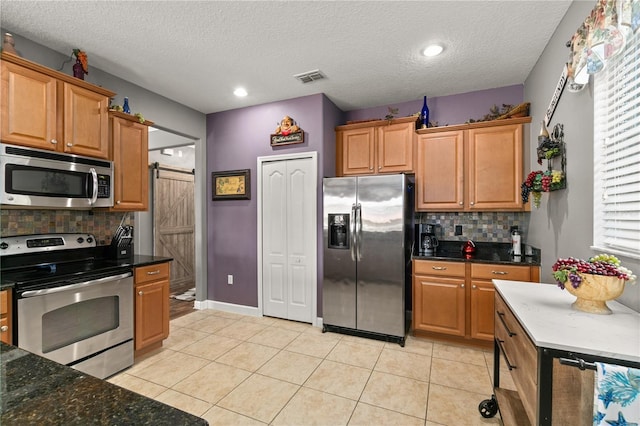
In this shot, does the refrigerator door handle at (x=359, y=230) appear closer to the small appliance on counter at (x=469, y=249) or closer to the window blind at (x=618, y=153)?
the small appliance on counter at (x=469, y=249)

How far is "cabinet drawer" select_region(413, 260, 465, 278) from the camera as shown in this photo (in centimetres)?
289

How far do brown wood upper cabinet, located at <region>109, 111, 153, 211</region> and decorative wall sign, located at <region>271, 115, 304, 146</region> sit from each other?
139 cm

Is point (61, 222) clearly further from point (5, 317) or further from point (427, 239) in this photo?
point (427, 239)

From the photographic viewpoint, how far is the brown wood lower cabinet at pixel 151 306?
255cm

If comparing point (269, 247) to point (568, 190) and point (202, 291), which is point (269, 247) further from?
point (568, 190)

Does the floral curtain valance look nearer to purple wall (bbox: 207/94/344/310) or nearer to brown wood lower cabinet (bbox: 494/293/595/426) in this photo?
brown wood lower cabinet (bbox: 494/293/595/426)

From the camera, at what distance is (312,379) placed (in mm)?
2348

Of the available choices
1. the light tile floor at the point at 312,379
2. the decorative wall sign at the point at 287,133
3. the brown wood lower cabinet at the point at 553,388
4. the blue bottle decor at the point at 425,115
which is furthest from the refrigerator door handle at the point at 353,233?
the brown wood lower cabinet at the point at 553,388

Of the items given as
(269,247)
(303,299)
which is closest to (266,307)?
(303,299)

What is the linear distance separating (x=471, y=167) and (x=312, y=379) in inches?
104

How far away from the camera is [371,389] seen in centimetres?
221

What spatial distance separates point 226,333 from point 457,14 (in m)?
3.63

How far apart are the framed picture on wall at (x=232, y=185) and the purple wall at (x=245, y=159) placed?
0.07 m

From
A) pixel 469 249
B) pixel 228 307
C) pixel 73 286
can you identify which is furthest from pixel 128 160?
pixel 469 249
